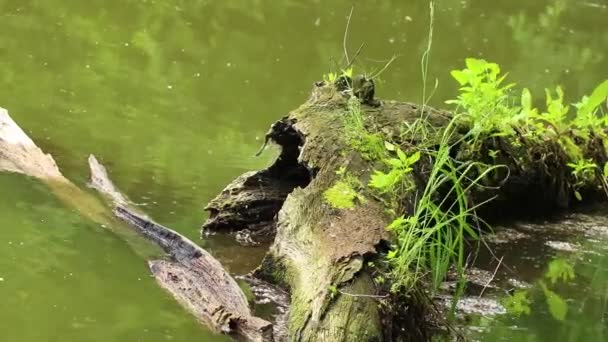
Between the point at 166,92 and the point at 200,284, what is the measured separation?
10.3 feet

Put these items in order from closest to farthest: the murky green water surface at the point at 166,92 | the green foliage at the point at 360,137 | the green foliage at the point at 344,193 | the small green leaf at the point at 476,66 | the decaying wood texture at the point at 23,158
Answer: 1. the murky green water surface at the point at 166,92
2. the green foliage at the point at 344,193
3. the green foliage at the point at 360,137
4. the small green leaf at the point at 476,66
5. the decaying wood texture at the point at 23,158

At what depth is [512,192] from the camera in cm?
462

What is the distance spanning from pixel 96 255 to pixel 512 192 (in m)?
2.36

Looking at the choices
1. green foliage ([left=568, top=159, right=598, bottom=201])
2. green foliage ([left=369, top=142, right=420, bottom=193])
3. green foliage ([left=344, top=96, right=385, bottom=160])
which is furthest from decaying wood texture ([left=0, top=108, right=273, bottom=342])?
green foliage ([left=568, top=159, right=598, bottom=201])

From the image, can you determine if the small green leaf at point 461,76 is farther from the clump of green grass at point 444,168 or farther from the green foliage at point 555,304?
the green foliage at point 555,304

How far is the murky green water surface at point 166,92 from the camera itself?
338 centimetres

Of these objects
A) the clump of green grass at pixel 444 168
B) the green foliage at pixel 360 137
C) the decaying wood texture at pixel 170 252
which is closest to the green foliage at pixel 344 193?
the clump of green grass at pixel 444 168

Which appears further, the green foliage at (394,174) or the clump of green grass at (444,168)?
the green foliage at (394,174)

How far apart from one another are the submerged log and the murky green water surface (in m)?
0.34

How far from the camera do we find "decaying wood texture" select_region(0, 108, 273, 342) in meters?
3.20

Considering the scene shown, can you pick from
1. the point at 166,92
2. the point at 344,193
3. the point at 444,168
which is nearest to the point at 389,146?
the point at 344,193

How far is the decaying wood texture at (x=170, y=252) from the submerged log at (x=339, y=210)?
0.22 metres

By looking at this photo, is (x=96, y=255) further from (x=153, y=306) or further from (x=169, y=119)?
(x=169, y=119)

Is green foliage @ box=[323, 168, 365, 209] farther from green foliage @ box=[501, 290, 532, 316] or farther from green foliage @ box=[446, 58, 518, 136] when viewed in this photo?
Answer: green foliage @ box=[501, 290, 532, 316]
